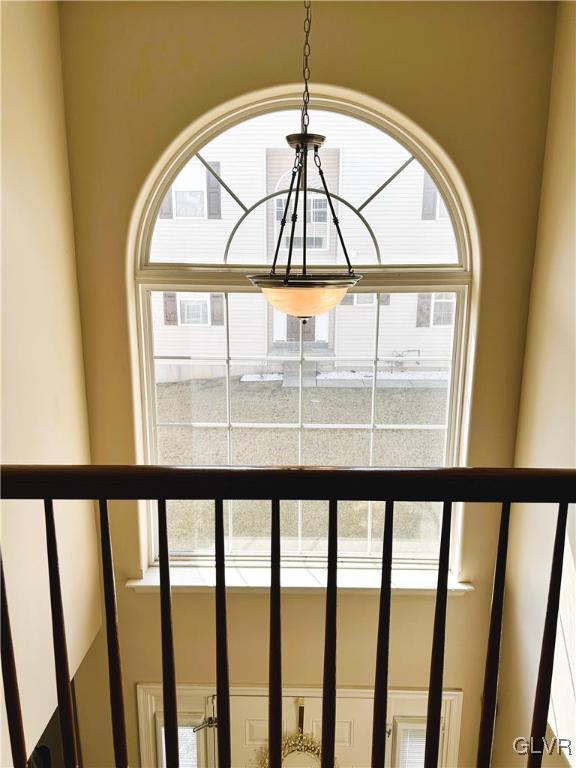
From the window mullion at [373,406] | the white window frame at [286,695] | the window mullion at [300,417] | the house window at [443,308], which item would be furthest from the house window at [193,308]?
the white window frame at [286,695]

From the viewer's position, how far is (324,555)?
10.5 ft

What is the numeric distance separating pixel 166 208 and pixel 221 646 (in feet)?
7.82

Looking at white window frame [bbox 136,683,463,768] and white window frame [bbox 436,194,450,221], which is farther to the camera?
white window frame [bbox 136,683,463,768]

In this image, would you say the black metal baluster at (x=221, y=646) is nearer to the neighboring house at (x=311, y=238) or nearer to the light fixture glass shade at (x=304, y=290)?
the light fixture glass shade at (x=304, y=290)

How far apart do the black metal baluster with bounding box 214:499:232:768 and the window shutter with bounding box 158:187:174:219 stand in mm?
2287

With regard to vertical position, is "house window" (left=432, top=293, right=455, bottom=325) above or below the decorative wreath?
above

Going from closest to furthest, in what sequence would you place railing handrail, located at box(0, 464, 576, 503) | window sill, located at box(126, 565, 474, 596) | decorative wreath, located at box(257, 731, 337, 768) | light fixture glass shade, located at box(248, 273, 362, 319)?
railing handrail, located at box(0, 464, 576, 503) < light fixture glass shade, located at box(248, 273, 362, 319) < window sill, located at box(126, 565, 474, 596) < decorative wreath, located at box(257, 731, 337, 768)

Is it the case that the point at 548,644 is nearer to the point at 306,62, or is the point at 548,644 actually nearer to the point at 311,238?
the point at 306,62

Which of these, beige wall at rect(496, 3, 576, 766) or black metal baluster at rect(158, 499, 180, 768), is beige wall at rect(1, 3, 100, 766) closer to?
black metal baluster at rect(158, 499, 180, 768)

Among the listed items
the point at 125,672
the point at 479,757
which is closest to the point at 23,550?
the point at 125,672

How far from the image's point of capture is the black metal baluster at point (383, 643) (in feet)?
2.99

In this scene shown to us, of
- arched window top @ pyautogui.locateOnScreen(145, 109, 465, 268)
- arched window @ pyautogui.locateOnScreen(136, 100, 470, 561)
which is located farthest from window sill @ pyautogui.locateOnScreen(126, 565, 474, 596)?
arched window top @ pyautogui.locateOnScreen(145, 109, 465, 268)

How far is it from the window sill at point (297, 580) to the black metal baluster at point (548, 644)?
2.04 metres

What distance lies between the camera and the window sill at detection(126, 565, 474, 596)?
3.03 metres
